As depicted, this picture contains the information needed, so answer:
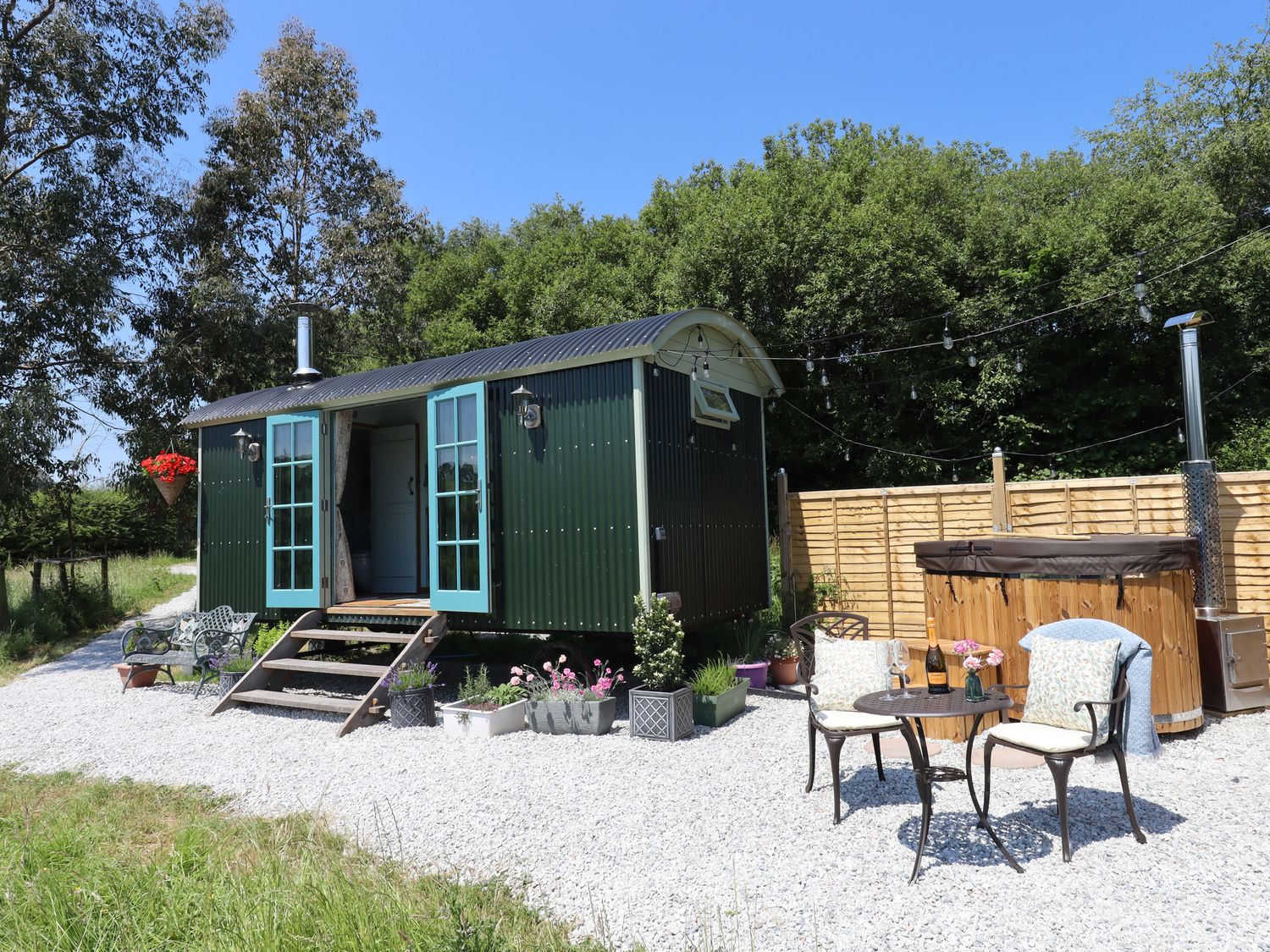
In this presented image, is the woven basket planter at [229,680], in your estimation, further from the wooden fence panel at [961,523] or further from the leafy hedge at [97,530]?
the leafy hedge at [97,530]

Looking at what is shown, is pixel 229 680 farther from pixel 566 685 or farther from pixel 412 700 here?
pixel 566 685

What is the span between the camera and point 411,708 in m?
6.29

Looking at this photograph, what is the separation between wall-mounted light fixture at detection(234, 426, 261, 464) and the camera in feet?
27.8

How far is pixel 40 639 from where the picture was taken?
36.6ft

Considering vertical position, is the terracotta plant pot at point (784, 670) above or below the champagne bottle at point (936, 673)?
below

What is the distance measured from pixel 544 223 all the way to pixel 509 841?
21528 millimetres

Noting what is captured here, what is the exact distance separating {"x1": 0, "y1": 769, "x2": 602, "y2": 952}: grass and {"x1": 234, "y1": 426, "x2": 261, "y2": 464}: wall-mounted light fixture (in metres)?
4.88

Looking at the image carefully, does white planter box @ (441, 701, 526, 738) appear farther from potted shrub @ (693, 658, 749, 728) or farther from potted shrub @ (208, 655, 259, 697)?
potted shrub @ (208, 655, 259, 697)

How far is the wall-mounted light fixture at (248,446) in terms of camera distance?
8469 millimetres

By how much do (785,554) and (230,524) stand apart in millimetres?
6135

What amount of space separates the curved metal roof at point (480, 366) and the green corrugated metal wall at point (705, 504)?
17.0 inches

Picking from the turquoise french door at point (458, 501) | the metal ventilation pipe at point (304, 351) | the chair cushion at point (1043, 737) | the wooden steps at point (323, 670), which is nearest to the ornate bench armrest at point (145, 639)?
the wooden steps at point (323, 670)

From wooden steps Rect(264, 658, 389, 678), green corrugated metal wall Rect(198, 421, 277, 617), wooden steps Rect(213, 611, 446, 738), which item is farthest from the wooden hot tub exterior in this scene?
green corrugated metal wall Rect(198, 421, 277, 617)

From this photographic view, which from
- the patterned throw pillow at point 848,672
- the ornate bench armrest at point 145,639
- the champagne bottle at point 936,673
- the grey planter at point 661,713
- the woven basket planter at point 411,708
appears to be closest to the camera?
the champagne bottle at point 936,673
